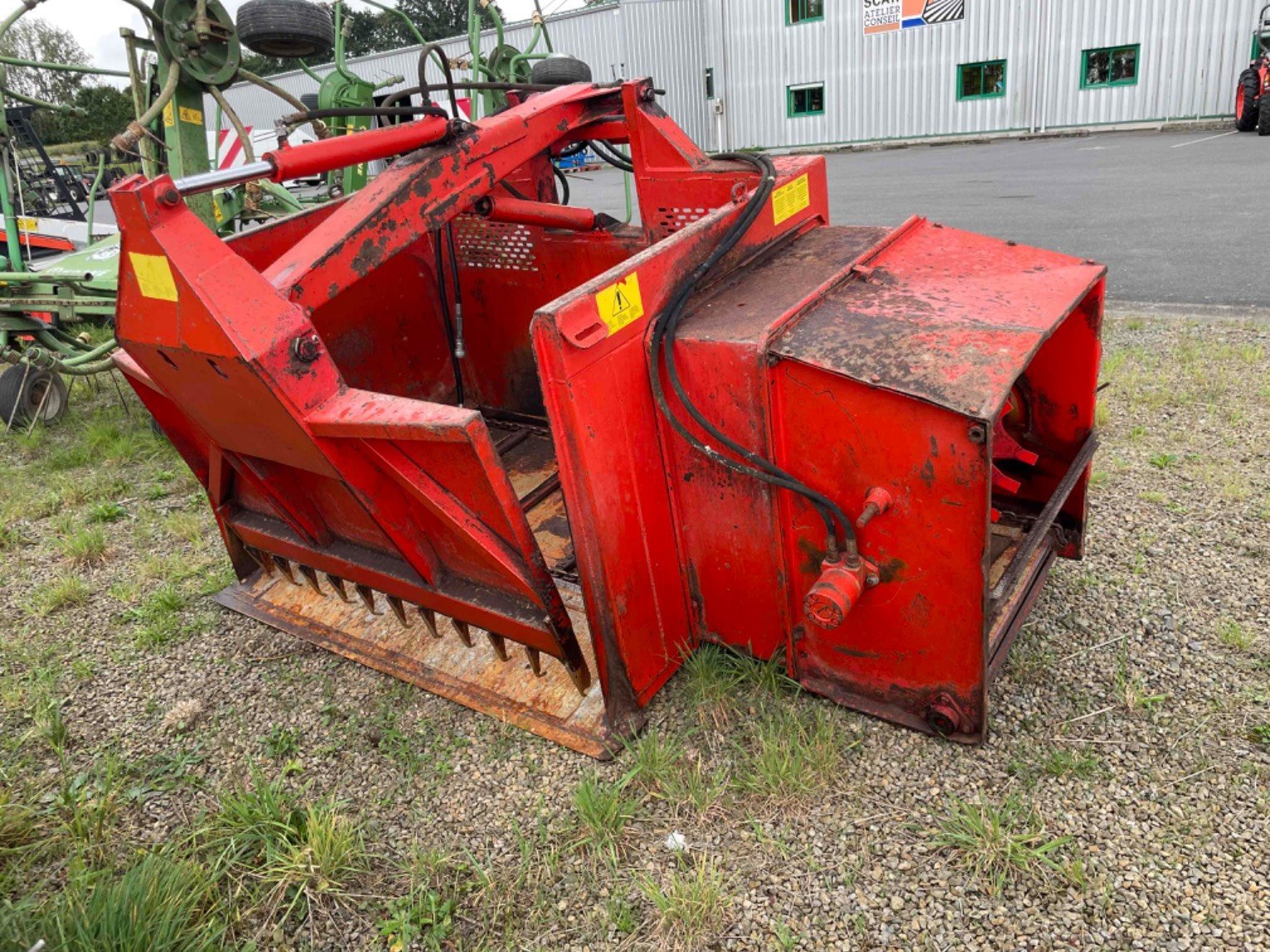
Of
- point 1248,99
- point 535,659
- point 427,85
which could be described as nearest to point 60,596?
point 535,659

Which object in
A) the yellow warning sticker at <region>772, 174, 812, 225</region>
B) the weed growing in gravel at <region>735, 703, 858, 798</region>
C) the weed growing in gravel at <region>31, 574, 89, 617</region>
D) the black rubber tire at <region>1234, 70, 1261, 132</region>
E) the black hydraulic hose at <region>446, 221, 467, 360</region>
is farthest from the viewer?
the black rubber tire at <region>1234, 70, 1261, 132</region>

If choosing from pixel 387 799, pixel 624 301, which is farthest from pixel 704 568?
pixel 387 799

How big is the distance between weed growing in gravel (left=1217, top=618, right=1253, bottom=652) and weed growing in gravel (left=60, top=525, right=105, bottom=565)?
386cm

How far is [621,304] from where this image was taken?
6.57 feet

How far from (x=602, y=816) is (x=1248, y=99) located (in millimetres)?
15290

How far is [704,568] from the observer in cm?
229

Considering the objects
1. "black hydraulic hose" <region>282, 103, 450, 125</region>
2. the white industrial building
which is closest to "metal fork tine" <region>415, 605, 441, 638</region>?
"black hydraulic hose" <region>282, 103, 450, 125</region>

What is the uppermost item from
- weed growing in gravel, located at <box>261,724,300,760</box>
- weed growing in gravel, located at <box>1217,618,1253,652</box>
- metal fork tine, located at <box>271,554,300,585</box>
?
metal fork tine, located at <box>271,554,300,585</box>

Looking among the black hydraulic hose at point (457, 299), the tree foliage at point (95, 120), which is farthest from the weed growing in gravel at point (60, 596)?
the tree foliage at point (95, 120)

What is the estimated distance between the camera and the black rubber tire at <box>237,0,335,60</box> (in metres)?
3.39

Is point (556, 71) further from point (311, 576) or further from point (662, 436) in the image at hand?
point (662, 436)

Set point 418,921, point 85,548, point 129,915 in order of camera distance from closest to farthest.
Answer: point 129,915, point 418,921, point 85,548

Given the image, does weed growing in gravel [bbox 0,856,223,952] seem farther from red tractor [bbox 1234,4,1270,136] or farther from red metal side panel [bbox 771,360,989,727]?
red tractor [bbox 1234,4,1270,136]

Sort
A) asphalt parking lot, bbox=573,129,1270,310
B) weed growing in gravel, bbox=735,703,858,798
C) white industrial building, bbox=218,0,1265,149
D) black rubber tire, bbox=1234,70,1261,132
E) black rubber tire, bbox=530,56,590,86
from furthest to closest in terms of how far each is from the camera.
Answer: white industrial building, bbox=218,0,1265,149, black rubber tire, bbox=1234,70,1261,132, asphalt parking lot, bbox=573,129,1270,310, black rubber tire, bbox=530,56,590,86, weed growing in gravel, bbox=735,703,858,798
